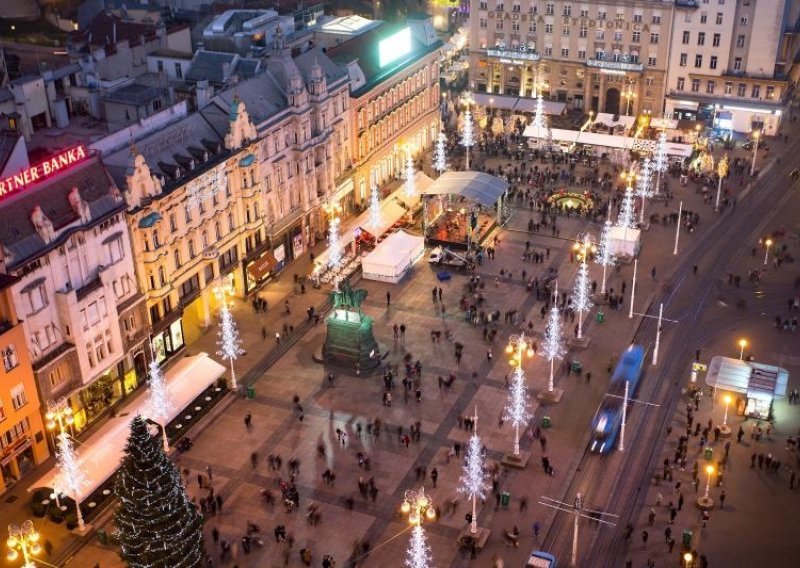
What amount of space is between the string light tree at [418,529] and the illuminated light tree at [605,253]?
1449 inches

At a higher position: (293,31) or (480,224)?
(293,31)

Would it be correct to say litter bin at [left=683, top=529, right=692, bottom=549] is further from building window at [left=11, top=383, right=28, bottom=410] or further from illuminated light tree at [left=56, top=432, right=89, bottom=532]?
building window at [left=11, top=383, right=28, bottom=410]

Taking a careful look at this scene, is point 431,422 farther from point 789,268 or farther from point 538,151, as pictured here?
point 538,151

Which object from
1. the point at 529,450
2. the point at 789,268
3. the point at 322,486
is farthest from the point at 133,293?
the point at 789,268

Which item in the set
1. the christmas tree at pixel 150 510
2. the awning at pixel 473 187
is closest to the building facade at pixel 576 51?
the awning at pixel 473 187

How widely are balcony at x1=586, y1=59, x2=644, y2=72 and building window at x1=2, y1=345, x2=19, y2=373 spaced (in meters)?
98.1

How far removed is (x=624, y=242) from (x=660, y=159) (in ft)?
65.4

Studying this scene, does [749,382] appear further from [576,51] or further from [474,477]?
[576,51]

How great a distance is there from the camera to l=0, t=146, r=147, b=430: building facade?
222 ft

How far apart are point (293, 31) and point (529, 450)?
7332cm

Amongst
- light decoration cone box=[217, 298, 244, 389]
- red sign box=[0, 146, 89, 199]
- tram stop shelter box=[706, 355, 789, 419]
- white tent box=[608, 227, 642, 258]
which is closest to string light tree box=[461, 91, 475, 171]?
white tent box=[608, 227, 642, 258]

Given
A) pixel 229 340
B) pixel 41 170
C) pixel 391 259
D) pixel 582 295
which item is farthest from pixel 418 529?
pixel 391 259

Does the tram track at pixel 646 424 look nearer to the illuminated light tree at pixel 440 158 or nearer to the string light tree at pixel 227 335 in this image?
the string light tree at pixel 227 335

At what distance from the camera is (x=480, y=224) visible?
4259 inches
